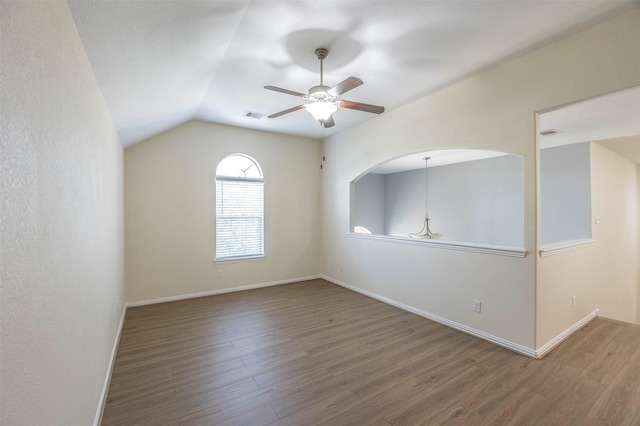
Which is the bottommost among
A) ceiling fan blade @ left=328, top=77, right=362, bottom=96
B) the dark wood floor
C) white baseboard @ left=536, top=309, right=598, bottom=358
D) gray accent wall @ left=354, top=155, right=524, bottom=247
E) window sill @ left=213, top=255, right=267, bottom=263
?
the dark wood floor

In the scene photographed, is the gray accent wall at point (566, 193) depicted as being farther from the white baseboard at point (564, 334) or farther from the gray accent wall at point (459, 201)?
the white baseboard at point (564, 334)

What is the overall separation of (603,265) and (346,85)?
14.8 ft

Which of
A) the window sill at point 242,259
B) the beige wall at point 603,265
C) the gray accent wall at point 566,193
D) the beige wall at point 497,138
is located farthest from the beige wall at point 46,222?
the gray accent wall at point 566,193

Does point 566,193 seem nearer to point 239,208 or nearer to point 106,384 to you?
point 239,208

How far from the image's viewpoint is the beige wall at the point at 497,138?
230 cm

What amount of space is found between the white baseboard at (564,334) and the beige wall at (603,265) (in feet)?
0.19

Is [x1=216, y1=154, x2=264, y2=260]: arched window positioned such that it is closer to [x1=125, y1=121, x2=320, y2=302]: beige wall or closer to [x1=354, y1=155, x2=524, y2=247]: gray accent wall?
[x1=125, y1=121, x2=320, y2=302]: beige wall

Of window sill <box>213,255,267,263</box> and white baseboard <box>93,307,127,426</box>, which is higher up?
window sill <box>213,255,267,263</box>

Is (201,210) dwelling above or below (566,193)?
below

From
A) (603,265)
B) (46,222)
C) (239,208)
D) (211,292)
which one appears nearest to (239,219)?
(239,208)

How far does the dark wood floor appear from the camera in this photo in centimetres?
196

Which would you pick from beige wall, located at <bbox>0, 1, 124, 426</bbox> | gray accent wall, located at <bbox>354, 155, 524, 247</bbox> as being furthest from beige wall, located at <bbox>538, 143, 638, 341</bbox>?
beige wall, located at <bbox>0, 1, 124, 426</bbox>

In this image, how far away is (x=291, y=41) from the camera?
2.44m

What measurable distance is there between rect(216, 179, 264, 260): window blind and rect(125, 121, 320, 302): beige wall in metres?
0.13
